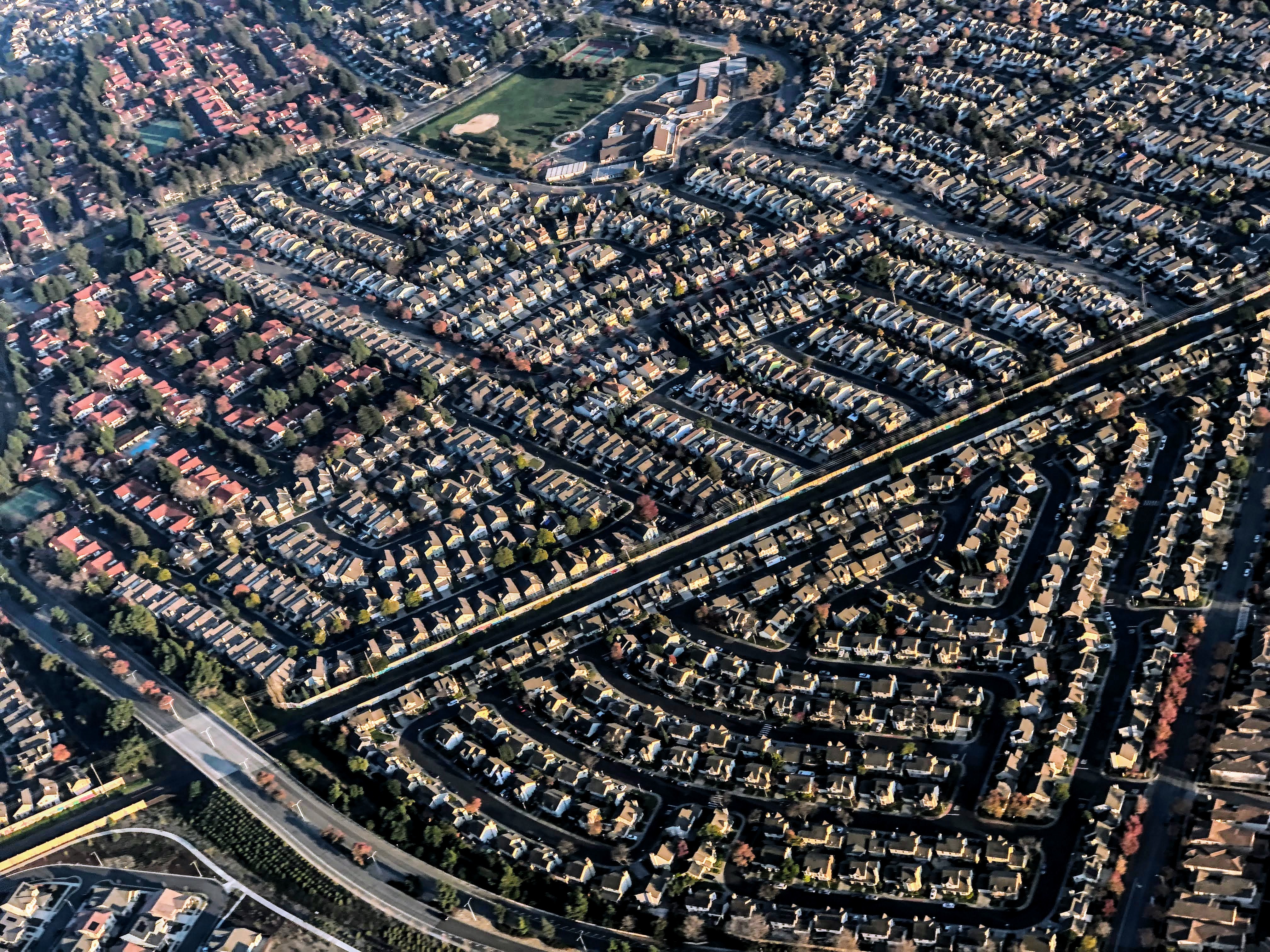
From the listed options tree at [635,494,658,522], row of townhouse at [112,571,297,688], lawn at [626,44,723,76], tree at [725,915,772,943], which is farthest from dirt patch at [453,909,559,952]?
lawn at [626,44,723,76]

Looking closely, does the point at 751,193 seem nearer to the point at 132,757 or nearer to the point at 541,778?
the point at 541,778

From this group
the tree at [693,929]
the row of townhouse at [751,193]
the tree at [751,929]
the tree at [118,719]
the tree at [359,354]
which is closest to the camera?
the tree at [751,929]

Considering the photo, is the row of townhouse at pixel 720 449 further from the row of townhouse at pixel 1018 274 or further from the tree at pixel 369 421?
the row of townhouse at pixel 1018 274

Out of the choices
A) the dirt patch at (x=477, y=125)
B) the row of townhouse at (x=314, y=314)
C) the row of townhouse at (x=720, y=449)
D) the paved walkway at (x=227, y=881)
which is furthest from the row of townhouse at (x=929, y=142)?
the paved walkway at (x=227, y=881)

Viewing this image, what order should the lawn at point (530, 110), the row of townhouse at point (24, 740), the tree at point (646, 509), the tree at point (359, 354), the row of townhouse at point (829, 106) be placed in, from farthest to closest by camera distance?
the lawn at point (530, 110), the row of townhouse at point (829, 106), the tree at point (359, 354), the tree at point (646, 509), the row of townhouse at point (24, 740)

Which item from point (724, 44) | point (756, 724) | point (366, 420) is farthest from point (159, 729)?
point (724, 44)

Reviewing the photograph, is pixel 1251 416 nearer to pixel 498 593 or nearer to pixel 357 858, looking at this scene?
pixel 498 593
